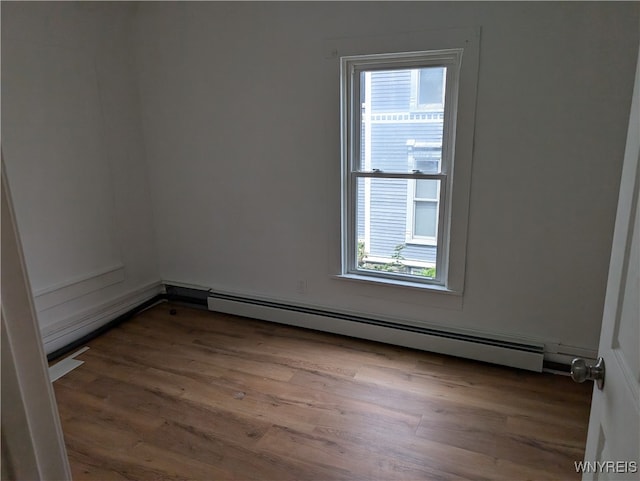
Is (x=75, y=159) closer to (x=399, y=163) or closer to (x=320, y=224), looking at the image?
(x=320, y=224)

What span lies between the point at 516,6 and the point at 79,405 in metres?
3.31

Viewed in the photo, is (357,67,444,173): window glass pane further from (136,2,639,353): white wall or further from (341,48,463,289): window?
(136,2,639,353): white wall

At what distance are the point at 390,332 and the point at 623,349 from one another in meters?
2.15

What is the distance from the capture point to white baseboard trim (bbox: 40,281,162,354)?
3.00m

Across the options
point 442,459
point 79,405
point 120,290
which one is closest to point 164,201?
point 120,290

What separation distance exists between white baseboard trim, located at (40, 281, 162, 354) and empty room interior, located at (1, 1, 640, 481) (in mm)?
17

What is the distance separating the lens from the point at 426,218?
2910mm

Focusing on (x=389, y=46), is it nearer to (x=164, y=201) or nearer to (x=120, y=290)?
(x=164, y=201)

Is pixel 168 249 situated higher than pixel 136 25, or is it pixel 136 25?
pixel 136 25

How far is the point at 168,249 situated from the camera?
12.6 ft

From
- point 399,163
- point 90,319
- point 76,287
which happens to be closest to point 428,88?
point 399,163

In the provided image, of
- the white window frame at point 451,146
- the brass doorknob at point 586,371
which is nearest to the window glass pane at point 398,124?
the white window frame at point 451,146

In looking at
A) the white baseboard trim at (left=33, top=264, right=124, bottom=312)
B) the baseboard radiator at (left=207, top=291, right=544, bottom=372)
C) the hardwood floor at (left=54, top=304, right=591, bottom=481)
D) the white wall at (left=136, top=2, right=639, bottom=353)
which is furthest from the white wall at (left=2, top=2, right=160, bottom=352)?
the baseboard radiator at (left=207, top=291, right=544, bottom=372)

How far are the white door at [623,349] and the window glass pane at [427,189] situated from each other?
5.98 feet
